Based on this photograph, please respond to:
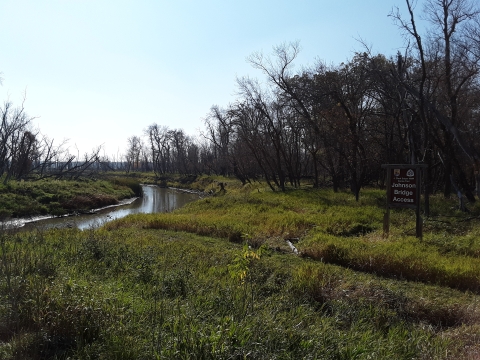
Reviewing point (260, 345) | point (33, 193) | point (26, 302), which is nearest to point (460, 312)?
point (260, 345)

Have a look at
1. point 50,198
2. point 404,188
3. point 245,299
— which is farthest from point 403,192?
point 50,198

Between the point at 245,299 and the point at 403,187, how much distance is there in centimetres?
724

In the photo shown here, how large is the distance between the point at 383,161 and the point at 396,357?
21402 mm

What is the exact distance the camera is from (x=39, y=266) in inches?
205

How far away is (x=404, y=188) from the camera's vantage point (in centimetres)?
1037

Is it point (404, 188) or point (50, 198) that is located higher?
point (404, 188)

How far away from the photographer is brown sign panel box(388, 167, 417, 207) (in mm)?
10131

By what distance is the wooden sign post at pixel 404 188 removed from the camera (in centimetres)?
999

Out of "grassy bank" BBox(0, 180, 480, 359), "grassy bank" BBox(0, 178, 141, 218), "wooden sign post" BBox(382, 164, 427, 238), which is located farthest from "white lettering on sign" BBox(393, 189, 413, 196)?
"grassy bank" BBox(0, 178, 141, 218)

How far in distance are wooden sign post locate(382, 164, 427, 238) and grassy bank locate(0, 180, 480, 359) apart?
70 cm

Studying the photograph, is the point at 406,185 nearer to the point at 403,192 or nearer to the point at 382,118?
the point at 403,192

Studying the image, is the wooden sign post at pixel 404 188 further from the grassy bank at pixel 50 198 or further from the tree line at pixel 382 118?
the grassy bank at pixel 50 198

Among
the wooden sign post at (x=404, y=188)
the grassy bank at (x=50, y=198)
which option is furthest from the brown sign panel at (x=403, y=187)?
the grassy bank at (x=50, y=198)

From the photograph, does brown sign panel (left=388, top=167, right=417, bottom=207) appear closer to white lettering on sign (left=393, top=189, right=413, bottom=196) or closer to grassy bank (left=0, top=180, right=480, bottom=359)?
white lettering on sign (left=393, top=189, right=413, bottom=196)
